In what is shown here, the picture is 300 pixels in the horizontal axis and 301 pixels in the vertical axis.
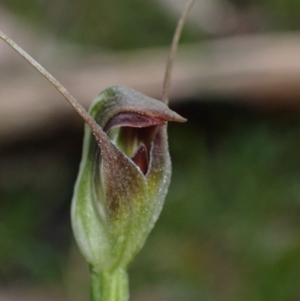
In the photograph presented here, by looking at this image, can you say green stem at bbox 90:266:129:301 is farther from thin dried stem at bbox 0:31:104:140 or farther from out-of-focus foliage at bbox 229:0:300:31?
out-of-focus foliage at bbox 229:0:300:31

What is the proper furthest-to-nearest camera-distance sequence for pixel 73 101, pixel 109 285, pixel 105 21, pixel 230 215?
pixel 105 21, pixel 230 215, pixel 109 285, pixel 73 101

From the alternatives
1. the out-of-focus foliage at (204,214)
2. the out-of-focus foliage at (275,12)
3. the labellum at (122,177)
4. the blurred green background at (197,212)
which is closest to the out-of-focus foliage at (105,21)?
the blurred green background at (197,212)

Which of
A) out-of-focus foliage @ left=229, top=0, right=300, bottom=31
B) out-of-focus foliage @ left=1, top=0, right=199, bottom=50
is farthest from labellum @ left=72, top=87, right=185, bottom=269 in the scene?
out-of-focus foliage @ left=229, top=0, right=300, bottom=31

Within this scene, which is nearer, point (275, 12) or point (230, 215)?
point (230, 215)

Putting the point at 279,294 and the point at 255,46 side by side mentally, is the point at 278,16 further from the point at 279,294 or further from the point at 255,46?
the point at 279,294

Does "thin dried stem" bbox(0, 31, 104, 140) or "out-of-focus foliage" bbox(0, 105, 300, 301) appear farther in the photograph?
"out-of-focus foliage" bbox(0, 105, 300, 301)

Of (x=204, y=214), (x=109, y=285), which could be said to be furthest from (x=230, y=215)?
(x=109, y=285)

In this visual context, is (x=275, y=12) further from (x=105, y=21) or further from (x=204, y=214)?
(x=204, y=214)
